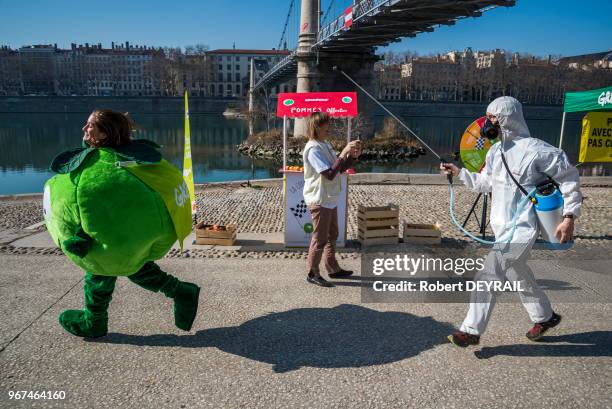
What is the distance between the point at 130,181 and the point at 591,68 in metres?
135

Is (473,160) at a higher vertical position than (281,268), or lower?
higher

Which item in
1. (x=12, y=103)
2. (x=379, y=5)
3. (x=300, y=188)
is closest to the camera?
(x=300, y=188)

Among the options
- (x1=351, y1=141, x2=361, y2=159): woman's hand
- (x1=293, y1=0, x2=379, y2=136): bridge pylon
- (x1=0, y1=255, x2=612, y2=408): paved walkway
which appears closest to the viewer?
(x1=0, y1=255, x2=612, y2=408): paved walkway

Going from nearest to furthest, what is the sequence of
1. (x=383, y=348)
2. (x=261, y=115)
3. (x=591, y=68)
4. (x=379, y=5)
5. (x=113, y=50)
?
(x=383, y=348) < (x=379, y=5) < (x=261, y=115) < (x=591, y=68) < (x=113, y=50)

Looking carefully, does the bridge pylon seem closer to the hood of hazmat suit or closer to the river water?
the river water

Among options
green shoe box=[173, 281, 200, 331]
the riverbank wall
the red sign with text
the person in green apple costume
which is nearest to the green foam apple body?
the person in green apple costume

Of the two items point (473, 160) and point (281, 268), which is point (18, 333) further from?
point (473, 160)

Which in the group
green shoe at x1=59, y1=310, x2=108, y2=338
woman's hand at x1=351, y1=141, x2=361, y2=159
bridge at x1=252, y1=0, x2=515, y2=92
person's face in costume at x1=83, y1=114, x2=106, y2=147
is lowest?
green shoe at x1=59, y1=310, x2=108, y2=338

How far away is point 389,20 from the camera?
81.6 feet

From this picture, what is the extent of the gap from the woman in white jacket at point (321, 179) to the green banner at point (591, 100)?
496cm

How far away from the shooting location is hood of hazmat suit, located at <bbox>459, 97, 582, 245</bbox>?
2.82 metres

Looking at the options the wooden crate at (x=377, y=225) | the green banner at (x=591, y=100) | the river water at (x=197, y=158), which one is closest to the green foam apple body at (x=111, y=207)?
the wooden crate at (x=377, y=225)

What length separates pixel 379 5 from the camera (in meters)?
22.6

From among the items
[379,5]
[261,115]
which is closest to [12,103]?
[261,115]
